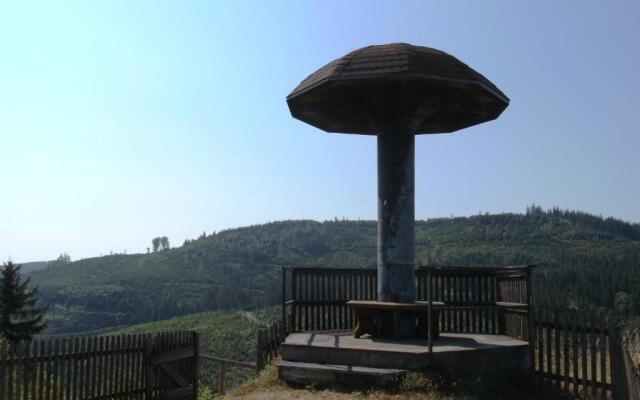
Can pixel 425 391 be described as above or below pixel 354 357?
below

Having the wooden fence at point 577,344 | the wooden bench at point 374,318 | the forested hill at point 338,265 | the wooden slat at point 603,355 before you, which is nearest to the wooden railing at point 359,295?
the wooden bench at point 374,318

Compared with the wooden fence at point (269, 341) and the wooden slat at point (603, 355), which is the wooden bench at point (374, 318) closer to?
the wooden fence at point (269, 341)

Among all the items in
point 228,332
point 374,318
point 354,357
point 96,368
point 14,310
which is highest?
point 374,318

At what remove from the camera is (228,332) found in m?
108

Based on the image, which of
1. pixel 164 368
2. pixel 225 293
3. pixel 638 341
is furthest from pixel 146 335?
pixel 225 293

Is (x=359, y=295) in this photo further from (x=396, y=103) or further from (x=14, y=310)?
(x=14, y=310)

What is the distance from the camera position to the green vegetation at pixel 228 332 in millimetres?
72000

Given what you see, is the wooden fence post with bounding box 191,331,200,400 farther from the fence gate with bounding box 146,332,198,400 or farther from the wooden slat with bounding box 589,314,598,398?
the wooden slat with bounding box 589,314,598,398

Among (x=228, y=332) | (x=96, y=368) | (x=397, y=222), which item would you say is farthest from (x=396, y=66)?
(x=228, y=332)

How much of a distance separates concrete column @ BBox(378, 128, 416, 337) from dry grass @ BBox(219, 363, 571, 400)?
2214 millimetres

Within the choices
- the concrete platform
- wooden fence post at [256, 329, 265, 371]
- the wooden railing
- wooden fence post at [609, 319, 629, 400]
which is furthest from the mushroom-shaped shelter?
wooden fence post at [256, 329, 265, 371]

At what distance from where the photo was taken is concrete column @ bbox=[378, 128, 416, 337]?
36.4 feet

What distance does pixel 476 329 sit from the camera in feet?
42.8

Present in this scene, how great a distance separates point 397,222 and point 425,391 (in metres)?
3.58
